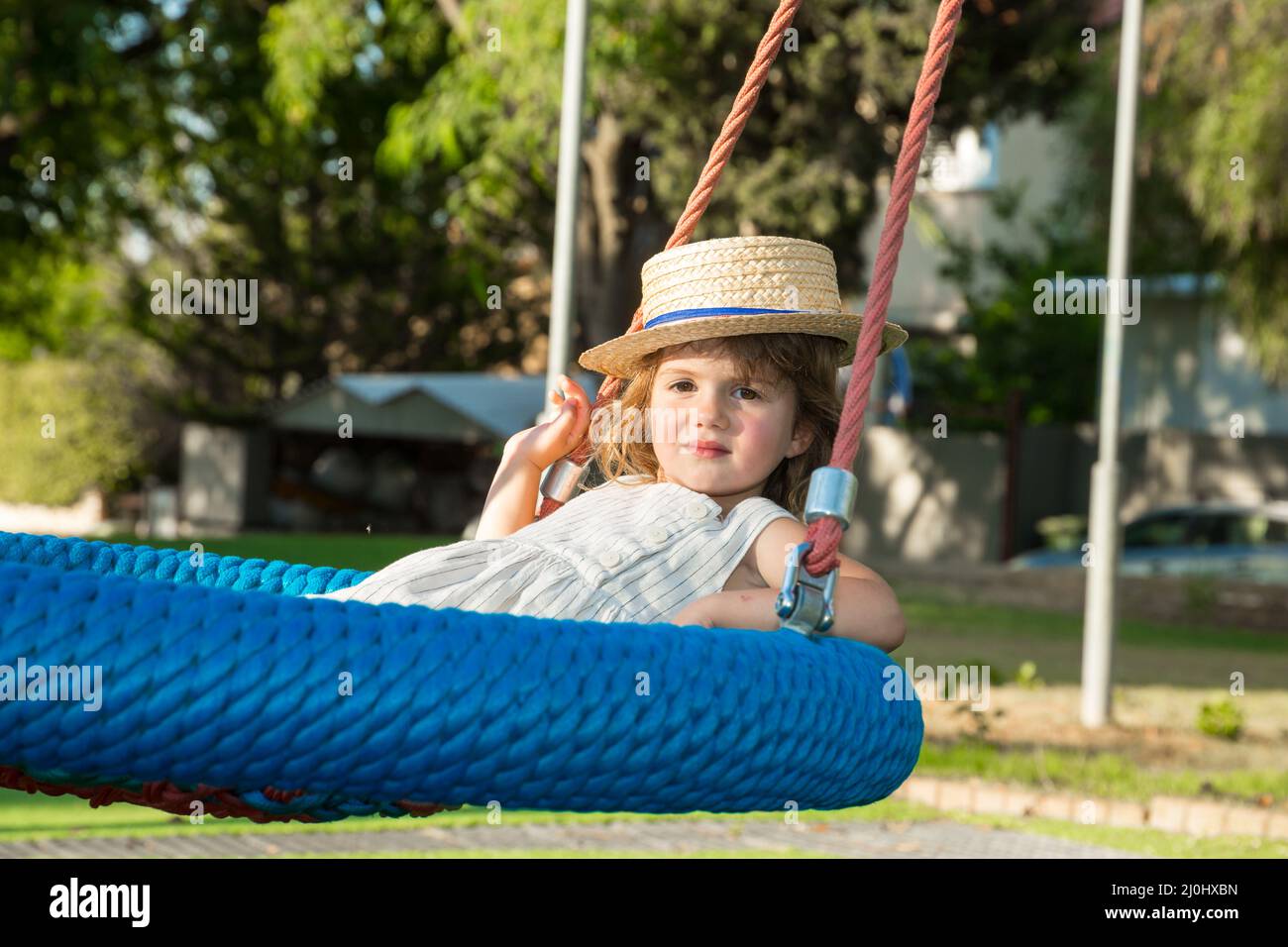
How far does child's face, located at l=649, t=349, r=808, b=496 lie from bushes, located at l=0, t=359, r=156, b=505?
26452 millimetres

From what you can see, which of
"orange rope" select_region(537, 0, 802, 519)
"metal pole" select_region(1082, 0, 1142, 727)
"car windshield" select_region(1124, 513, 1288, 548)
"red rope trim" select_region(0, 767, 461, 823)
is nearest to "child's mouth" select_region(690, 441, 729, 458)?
"orange rope" select_region(537, 0, 802, 519)

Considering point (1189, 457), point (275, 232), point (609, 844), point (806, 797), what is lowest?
point (609, 844)

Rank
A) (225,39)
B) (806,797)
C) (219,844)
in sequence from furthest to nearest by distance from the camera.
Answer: (225,39)
(219,844)
(806,797)

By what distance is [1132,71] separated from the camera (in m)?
8.84

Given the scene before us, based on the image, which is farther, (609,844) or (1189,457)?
(1189,457)

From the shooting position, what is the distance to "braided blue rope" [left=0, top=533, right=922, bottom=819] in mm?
1626

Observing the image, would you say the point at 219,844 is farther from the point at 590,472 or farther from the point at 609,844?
the point at 590,472

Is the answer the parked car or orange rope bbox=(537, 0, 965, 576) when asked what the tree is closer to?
the parked car

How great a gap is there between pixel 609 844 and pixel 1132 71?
5332 mm

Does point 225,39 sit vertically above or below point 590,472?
above

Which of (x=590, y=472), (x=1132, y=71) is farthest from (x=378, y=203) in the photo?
(x=590, y=472)

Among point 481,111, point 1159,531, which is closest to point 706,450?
point 481,111

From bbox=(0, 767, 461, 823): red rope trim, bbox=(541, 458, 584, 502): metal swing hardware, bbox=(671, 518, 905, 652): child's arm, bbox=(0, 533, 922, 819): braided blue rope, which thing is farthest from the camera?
bbox=(541, 458, 584, 502): metal swing hardware

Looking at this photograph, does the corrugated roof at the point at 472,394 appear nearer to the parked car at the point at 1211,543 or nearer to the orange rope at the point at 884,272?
the parked car at the point at 1211,543
